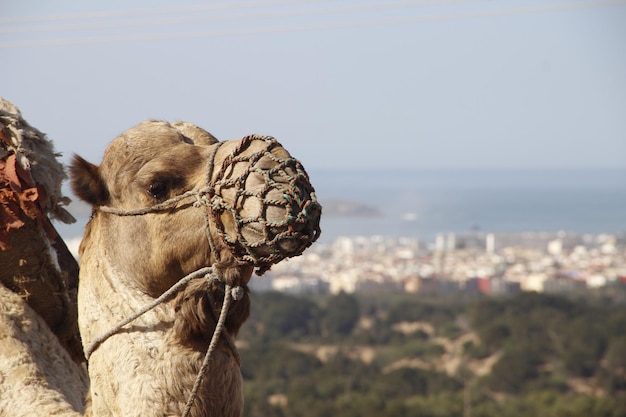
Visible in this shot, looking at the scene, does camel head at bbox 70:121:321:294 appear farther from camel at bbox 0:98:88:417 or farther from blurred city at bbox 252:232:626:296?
blurred city at bbox 252:232:626:296

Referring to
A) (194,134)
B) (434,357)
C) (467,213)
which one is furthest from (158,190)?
(467,213)

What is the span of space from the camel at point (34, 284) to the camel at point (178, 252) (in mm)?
584

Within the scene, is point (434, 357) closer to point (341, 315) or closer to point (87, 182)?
point (341, 315)

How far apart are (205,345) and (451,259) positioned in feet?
268

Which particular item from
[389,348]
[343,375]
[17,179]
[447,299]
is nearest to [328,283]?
[447,299]

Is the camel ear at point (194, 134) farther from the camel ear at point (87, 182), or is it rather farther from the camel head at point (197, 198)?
the camel ear at point (87, 182)

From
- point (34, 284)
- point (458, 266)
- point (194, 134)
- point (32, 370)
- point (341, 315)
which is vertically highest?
point (194, 134)

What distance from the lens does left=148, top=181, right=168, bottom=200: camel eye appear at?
130 inches

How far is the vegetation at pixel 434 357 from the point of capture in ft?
115

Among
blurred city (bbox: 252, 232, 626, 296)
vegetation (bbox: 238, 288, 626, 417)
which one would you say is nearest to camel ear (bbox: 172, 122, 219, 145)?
vegetation (bbox: 238, 288, 626, 417)

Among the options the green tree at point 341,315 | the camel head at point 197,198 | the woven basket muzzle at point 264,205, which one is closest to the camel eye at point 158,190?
the camel head at point 197,198

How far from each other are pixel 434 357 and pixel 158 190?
4269cm

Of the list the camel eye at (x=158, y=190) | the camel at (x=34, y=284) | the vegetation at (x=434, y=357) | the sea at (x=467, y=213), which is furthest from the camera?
the sea at (x=467, y=213)

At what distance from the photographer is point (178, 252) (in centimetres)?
327
